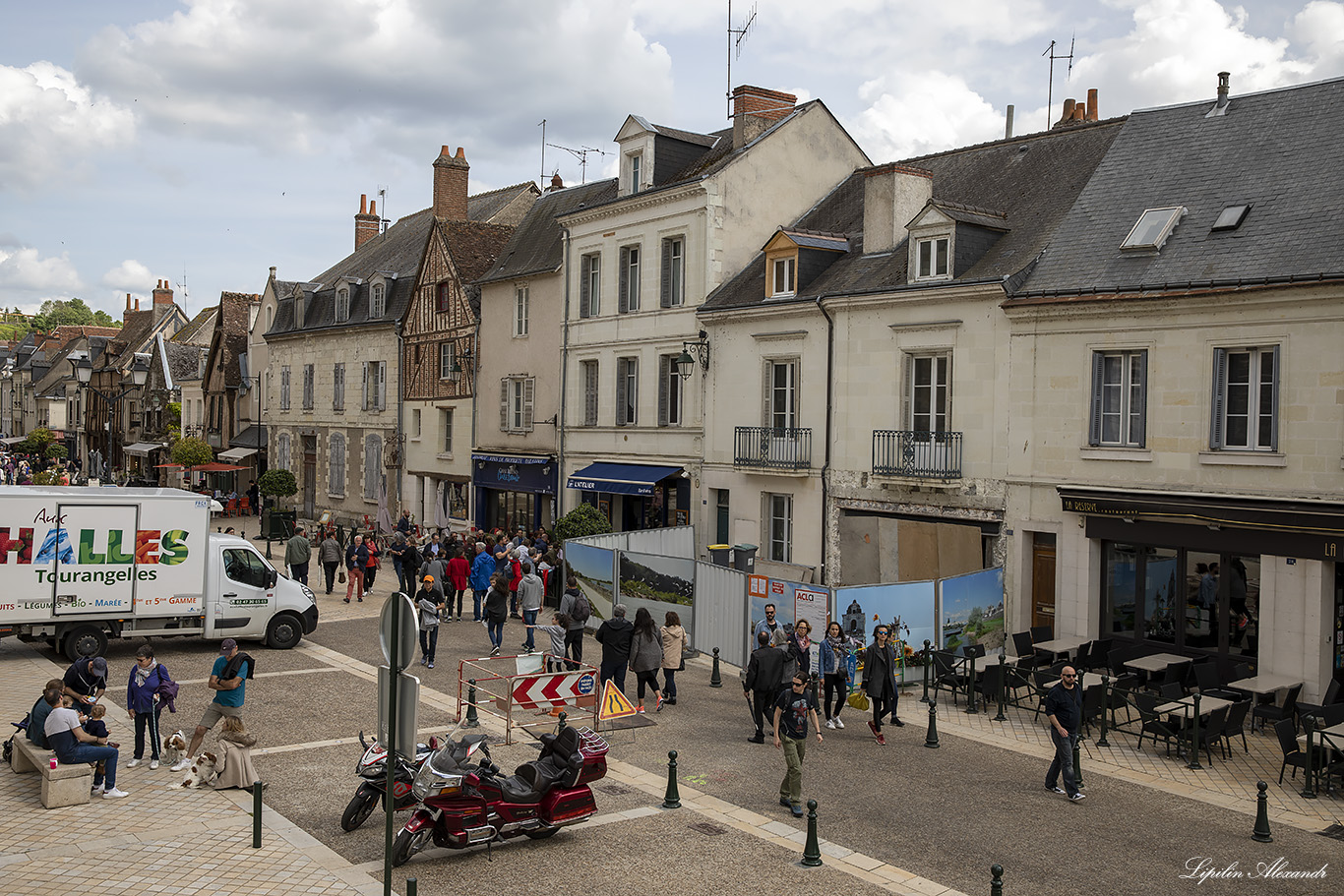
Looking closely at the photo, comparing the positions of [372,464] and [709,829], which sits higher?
[372,464]

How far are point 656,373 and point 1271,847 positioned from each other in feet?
58.6

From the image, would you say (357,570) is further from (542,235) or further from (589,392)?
(542,235)

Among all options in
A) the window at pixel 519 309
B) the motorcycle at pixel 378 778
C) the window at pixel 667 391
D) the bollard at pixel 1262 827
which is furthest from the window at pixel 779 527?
the motorcycle at pixel 378 778

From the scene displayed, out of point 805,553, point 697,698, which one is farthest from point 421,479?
point 697,698

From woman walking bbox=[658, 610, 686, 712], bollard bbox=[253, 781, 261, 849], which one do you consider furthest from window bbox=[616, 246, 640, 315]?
bollard bbox=[253, 781, 261, 849]

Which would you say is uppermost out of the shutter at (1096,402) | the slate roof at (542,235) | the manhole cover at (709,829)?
the slate roof at (542,235)

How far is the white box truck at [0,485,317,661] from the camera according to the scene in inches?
622

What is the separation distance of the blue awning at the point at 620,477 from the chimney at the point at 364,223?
23752 millimetres

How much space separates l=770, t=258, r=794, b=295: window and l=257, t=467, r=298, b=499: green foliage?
22.3 m

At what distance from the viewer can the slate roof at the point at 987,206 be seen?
19.3 m

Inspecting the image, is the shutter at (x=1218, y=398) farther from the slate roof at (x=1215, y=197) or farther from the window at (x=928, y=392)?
the window at (x=928, y=392)

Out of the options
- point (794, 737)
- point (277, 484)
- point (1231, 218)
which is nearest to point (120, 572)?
point (794, 737)

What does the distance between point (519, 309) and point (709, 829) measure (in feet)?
74.3

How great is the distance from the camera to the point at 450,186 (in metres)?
36.6
